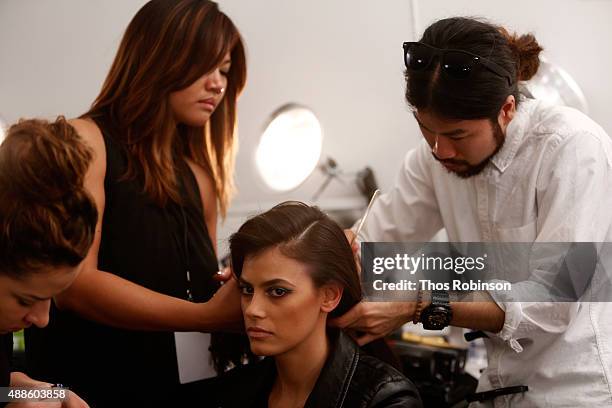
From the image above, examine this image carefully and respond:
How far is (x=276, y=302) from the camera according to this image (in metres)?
1.41

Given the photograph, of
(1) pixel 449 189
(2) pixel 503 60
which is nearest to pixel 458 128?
(2) pixel 503 60

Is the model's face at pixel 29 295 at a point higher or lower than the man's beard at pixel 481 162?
lower

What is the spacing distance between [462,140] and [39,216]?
84 centimetres

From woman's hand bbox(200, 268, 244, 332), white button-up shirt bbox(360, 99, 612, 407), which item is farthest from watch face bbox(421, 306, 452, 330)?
woman's hand bbox(200, 268, 244, 332)

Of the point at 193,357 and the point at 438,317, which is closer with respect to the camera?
the point at 438,317

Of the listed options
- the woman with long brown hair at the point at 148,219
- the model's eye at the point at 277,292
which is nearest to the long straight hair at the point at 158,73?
the woman with long brown hair at the point at 148,219

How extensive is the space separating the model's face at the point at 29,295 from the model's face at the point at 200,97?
596 millimetres

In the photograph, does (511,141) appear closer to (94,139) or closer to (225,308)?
(225,308)

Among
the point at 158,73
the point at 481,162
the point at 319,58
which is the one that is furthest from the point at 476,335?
the point at 319,58

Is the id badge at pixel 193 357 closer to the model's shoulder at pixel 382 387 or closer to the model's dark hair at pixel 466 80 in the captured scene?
the model's shoulder at pixel 382 387

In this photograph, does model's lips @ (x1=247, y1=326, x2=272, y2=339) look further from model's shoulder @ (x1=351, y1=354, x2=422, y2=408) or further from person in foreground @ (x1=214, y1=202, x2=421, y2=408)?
model's shoulder @ (x1=351, y1=354, x2=422, y2=408)

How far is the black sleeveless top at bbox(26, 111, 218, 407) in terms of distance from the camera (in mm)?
1545

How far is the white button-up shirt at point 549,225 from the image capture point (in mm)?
1406

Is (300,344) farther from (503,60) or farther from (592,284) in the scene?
(503,60)
